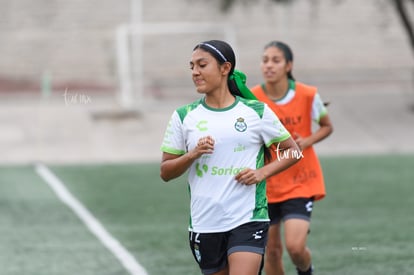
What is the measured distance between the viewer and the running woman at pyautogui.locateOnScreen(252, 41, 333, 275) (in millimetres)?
8375

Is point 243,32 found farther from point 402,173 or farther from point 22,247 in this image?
point 22,247

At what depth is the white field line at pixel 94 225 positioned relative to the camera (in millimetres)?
10042

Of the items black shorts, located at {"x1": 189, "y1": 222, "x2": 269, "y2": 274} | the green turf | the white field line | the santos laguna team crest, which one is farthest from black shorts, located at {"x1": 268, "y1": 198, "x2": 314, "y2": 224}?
the santos laguna team crest

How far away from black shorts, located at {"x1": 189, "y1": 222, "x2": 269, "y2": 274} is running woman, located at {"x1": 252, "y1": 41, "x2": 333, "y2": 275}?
1.70 metres

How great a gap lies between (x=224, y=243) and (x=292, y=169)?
6.82ft

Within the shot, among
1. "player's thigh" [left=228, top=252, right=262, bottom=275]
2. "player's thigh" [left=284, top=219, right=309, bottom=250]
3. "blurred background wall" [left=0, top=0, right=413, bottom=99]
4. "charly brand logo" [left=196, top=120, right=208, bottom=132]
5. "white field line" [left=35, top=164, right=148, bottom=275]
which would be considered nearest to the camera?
"player's thigh" [left=228, top=252, right=262, bottom=275]

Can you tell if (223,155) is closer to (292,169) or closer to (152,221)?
(292,169)

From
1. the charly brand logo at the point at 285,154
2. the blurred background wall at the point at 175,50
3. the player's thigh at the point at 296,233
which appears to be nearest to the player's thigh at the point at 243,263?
the charly brand logo at the point at 285,154

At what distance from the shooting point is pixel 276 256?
8.41 metres

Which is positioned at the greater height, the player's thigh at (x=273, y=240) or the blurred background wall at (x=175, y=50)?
the blurred background wall at (x=175, y=50)

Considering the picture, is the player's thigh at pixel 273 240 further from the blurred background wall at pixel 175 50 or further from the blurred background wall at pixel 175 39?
the blurred background wall at pixel 175 39

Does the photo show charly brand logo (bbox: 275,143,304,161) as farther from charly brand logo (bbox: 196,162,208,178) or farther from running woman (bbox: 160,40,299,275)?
charly brand logo (bbox: 196,162,208,178)

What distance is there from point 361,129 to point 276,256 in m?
16.7

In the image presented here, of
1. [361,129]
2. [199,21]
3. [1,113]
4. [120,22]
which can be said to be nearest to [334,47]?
[199,21]
